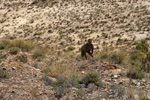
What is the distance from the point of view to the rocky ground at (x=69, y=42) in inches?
195

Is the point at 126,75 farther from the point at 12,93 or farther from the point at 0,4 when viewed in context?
the point at 0,4

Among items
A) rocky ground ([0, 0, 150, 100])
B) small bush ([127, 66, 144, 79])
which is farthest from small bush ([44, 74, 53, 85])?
small bush ([127, 66, 144, 79])

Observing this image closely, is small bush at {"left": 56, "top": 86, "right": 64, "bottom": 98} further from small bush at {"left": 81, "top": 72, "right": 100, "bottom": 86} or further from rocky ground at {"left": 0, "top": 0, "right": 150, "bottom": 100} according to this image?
small bush at {"left": 81, "top": 72, "right": 100, "bottom": 86}

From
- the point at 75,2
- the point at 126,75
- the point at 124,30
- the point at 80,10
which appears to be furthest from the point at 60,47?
the point at 75,2

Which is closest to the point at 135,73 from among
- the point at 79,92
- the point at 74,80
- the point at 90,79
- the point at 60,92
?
the point at 90,79

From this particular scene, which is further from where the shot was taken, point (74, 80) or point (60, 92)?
point (74, 80)

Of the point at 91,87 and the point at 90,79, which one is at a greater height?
the point at 90,79

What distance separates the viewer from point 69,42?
1898 cm

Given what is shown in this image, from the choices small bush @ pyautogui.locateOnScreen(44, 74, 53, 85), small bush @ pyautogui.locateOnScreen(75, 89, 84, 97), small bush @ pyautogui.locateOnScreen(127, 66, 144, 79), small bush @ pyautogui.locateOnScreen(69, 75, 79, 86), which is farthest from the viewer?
small bush @ pyautogui.locateOnScreen(127, 66, 144, 79)

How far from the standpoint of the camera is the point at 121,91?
4.64 meters

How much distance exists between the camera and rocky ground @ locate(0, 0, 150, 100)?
4.96m

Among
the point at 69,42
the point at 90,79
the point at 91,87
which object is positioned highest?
the point at 90,79

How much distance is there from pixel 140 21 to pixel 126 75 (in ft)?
58.9

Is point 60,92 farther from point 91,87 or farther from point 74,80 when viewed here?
point 91,87
